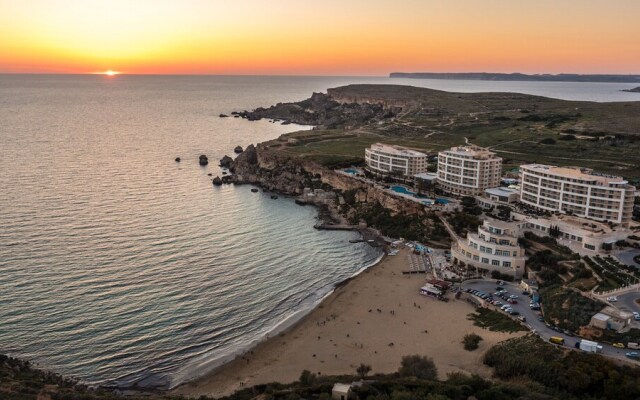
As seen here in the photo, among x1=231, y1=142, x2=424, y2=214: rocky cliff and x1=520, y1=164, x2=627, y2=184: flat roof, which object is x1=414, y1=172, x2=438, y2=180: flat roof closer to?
x1=231, y1=142, x2=424, y2=214: rocky cliff

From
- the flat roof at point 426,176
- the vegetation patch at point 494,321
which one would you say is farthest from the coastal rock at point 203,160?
the vegetation patch at point 494,321

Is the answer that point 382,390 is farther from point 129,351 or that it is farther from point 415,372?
point 129,351

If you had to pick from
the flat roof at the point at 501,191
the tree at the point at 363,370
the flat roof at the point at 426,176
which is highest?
the flat roof at the point at 426,176

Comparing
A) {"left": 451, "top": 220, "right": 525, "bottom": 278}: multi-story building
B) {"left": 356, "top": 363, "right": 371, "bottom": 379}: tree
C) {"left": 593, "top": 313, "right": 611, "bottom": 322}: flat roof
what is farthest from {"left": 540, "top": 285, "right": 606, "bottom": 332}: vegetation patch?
{"left": 356, "top": 363, "right": 371, "bottom": 379}: tree

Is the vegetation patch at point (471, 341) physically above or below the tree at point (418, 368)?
below

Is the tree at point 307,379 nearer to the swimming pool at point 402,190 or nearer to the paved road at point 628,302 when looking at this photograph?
the paved road at point 628,302

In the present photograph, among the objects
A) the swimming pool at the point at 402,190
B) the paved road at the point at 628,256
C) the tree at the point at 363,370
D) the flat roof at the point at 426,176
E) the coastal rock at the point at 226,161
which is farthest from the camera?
the coastal rock at the point at 226,161

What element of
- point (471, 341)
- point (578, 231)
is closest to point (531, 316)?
→ point (471, 341)
